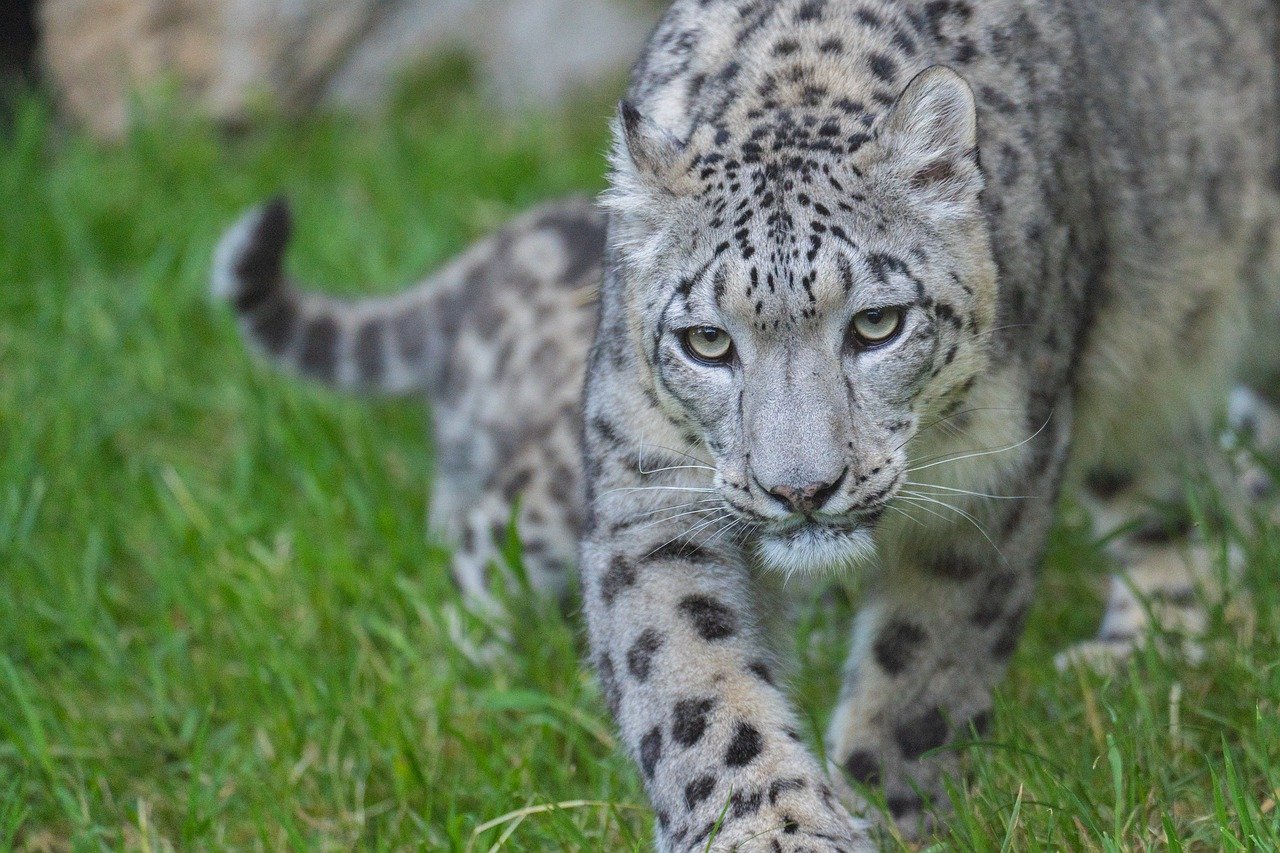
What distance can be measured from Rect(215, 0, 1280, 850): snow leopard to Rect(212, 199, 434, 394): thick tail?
2053 millimetres

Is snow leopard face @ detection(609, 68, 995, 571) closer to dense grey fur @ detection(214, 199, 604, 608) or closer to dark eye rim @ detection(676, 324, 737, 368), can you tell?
dark eye rim @ detection(676, 324, 737, 368)

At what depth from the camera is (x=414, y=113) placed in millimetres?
8977

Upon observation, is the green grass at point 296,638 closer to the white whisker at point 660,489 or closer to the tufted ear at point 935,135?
the white whisker at point 660,489

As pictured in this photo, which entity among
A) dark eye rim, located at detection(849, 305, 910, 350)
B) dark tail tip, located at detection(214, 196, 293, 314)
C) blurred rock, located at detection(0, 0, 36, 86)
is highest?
blurred rock, located at detection(0, 0, 36, 86)

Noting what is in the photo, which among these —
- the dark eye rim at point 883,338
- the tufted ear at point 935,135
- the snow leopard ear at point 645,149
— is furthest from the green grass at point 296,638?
the snow leopard ear at point 645,149

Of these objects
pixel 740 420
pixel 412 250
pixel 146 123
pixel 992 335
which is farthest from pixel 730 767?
pixel 146 123

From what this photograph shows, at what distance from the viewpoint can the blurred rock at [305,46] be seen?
335 inches

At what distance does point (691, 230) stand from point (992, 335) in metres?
0.73

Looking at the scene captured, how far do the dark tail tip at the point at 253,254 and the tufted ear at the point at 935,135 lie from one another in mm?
2940

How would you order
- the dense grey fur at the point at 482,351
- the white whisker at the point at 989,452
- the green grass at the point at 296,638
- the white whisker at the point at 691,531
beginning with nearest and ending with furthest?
the white whisker at the point at 691,531, the white whisker at the point at 989,452, the green grass at the point at 296,638, the dense grey fur at the point at 482,351

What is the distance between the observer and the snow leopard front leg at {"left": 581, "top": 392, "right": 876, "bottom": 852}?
3.33 m

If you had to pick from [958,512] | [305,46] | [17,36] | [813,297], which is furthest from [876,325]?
[17,36]

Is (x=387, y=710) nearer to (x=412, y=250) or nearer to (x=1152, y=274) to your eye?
(x=1152, y=274)

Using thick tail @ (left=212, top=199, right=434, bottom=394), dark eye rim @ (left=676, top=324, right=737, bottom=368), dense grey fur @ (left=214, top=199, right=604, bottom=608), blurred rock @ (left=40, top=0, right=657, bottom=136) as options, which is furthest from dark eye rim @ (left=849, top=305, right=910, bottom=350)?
blurred rock @ (left=40, top=0, right=657, bottom=136)
